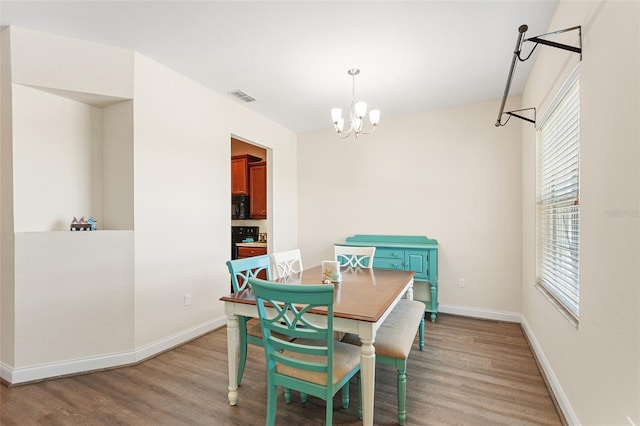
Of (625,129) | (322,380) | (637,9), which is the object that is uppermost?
(637,9)

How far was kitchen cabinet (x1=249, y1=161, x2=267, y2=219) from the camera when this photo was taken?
203 inches

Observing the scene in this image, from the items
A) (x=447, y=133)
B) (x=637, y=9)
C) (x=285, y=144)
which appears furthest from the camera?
(x=285, y=144)

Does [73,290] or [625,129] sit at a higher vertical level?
[625,129]

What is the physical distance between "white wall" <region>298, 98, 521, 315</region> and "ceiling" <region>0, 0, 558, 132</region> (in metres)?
0.66

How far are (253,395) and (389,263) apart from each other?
2.26 m

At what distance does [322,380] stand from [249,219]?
164 inches

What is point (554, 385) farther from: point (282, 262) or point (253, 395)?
point (282, 262)

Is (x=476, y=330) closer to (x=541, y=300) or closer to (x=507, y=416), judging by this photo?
(x=541, y=300)

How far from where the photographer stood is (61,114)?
2.64 metres

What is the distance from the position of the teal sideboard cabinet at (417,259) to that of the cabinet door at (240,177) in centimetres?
236

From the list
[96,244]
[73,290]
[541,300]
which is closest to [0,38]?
[96,244]

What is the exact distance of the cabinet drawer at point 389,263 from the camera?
378cm

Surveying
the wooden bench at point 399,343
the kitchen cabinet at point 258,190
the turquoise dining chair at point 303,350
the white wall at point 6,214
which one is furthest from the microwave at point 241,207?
the turquoise dining chair at point 303,350

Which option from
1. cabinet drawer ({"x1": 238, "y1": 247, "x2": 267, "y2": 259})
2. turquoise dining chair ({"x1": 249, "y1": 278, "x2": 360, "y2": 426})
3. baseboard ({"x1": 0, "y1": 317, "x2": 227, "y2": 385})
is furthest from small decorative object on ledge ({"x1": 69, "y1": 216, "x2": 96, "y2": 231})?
cabinet drawer ({"x1": 238, "y1": 247, "x2": 267, "y2": 259})
